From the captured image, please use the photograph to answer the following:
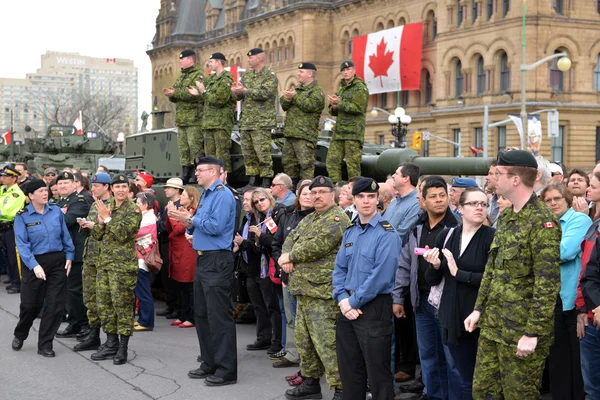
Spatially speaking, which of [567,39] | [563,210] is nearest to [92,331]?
[563,210]

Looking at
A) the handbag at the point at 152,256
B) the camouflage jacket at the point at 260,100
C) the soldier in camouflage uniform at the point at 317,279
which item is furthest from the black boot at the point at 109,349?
the camouflage jacket at the point at 260,100

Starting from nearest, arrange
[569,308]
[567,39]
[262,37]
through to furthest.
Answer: [569,308] → [567,39] → [262,37]

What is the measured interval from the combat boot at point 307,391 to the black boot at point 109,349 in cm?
256

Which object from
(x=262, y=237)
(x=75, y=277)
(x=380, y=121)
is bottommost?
(x=75, y=277)

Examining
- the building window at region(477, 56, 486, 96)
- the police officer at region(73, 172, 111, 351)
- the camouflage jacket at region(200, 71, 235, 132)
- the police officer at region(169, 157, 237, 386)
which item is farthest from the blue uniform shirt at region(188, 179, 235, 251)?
the building window at region(477, 56, 486, 96)

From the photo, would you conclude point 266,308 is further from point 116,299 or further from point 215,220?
point 215,220

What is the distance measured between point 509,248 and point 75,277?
22.9 feet

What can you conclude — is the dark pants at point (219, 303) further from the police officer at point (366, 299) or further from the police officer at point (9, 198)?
the police officer at point (9, 198)

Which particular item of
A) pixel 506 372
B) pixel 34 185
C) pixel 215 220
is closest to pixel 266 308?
pixel 215 220

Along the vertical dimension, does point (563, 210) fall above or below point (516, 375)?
above

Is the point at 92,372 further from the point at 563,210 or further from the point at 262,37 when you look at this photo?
the point at 262,37

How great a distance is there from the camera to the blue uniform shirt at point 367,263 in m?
6.77

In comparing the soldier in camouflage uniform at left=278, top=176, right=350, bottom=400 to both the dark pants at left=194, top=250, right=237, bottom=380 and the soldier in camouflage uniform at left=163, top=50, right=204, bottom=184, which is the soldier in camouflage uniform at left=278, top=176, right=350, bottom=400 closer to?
the dark pants at left=194, top=250, right=237, bottom=380

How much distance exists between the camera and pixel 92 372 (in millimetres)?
8969
